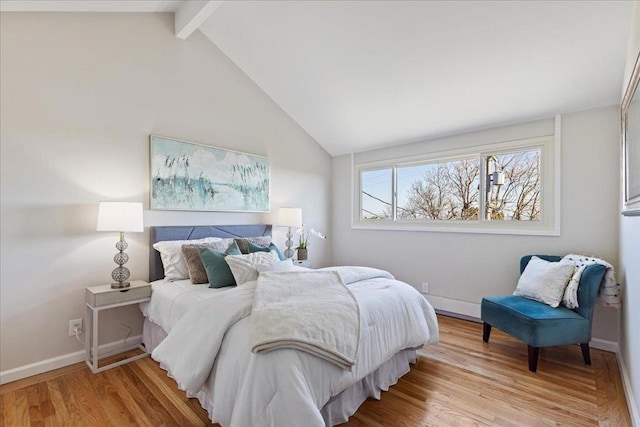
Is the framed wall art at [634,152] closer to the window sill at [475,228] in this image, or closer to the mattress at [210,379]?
the window sill at [475,228]

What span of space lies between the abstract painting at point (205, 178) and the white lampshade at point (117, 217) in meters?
0.49

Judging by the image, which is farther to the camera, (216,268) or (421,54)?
(421,54)

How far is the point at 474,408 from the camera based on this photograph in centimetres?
198

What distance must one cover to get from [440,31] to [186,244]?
9.47 ft

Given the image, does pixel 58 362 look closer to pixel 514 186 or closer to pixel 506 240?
pixel 506 240

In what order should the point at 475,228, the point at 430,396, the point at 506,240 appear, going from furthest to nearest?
the point at 475,228 → the point at 506,240 → the point at 430,396

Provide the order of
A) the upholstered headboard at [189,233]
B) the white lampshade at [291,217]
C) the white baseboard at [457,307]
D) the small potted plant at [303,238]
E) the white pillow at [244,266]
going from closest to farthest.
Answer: the white pillow at [244,266] → the upholstered headboard at [189,233] → the white baseboard at [457,307] → the white lampshade at [291,217] → the small potted plant at [303,238]

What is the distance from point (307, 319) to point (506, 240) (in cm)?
268

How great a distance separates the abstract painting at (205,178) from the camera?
Answer: 3.06 meters

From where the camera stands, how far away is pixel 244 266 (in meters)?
2.53

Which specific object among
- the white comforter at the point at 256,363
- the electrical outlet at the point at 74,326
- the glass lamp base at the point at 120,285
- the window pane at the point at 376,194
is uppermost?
the window pane at the point at 376,194

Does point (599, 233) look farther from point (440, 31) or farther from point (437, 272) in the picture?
point (440, 31)

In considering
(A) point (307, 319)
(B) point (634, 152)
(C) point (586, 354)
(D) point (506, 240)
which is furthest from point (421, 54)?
(C) point (586, 354)

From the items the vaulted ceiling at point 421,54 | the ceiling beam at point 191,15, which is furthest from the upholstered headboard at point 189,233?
the ceiling beam at point 191,15
